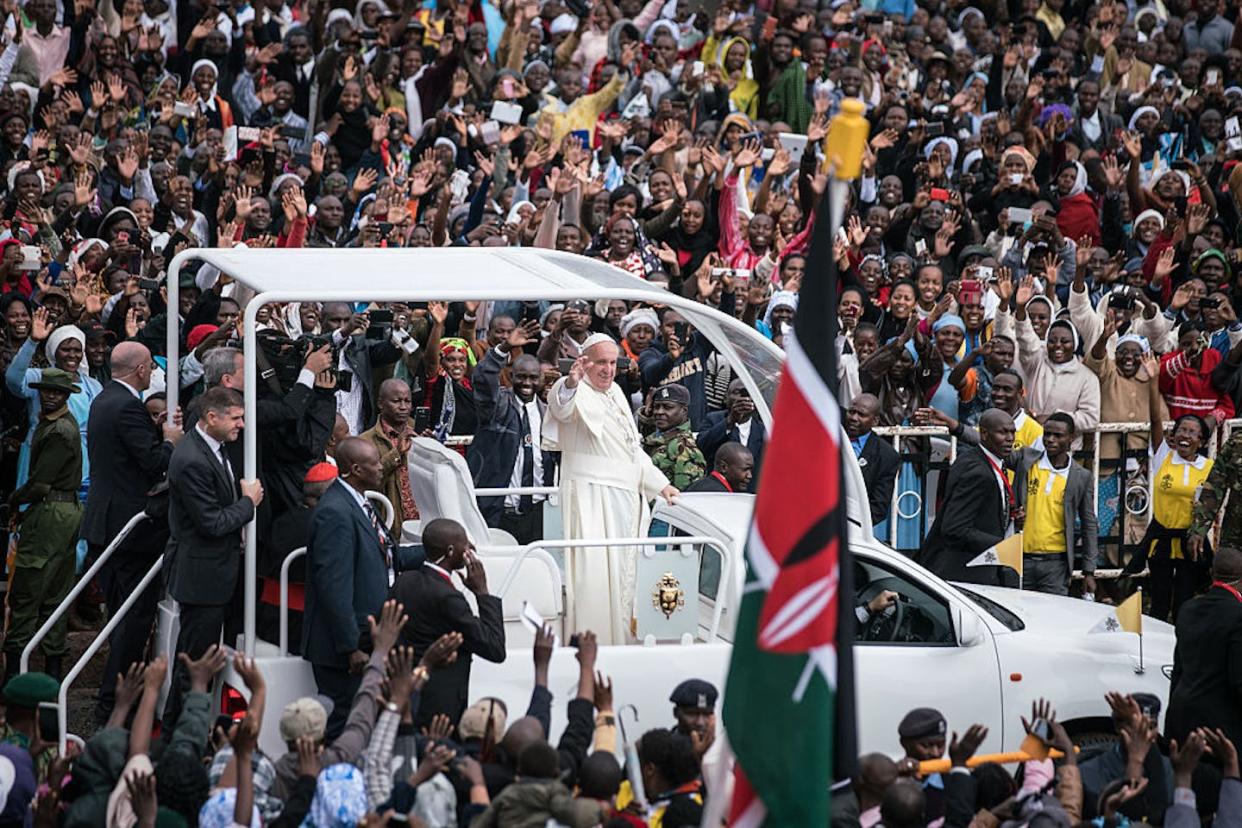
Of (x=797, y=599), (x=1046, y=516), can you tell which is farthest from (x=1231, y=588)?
(x=1046, y=516)

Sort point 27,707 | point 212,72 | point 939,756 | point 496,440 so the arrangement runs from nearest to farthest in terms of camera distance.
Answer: point 939,756 < point 27,707 < point 496,440 < point 212,72

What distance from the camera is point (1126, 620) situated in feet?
31.4

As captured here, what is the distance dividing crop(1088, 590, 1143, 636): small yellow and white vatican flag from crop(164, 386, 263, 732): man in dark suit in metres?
4.23

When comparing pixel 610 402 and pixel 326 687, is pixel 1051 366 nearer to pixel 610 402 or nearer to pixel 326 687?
pixel 610 402

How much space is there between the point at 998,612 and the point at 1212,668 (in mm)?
1528

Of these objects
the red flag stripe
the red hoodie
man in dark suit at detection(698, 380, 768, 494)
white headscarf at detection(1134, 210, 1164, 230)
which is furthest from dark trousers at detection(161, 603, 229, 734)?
white headscarf at detection(1134, 210, 1164, 230)

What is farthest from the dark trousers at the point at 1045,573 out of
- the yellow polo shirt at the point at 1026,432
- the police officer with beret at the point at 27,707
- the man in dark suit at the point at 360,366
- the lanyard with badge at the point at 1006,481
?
the police officer with beret at the point at 27,707

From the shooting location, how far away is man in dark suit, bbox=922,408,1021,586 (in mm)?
11578

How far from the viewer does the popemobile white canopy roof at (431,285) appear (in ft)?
28.6

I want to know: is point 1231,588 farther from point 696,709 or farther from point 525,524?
point 525,524

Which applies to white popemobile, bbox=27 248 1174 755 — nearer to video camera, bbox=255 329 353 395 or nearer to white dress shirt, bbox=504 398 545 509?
video camera, bbox=255 329 353 395

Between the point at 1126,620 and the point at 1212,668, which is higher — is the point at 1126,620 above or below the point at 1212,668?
above

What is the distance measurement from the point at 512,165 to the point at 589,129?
65.0 inches

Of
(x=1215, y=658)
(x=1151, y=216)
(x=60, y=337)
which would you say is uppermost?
(x=1151, y=216)
